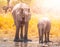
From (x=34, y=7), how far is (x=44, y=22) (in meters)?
7.81

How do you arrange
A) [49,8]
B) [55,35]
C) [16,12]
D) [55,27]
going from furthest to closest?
1. [49,8]
2. [55,27]
3. [55,35]
4. [16,12]

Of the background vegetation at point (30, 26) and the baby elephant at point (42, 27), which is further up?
the baby elephant at point (42, 27)

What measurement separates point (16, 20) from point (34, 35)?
2.91 metres

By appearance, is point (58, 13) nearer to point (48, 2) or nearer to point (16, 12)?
point (48, 2)

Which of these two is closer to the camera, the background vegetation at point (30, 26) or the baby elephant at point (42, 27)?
the baby elephant at point (42, 27)

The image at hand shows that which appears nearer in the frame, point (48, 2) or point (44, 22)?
point (44, 22)

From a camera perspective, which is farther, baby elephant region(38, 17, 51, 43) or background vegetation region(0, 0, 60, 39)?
background vegetation region(0, 0, 60, 39)

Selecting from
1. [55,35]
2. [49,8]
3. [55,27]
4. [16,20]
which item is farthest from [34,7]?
[16,20]

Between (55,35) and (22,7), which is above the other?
(22,7)

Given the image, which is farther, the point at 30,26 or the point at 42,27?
the point at 30,26

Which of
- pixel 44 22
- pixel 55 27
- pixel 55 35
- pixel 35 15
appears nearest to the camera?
pixel 44 22

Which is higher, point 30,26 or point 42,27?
point 42,27

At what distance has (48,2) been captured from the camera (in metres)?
22.8

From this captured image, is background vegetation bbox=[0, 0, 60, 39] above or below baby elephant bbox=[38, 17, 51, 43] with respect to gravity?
below
